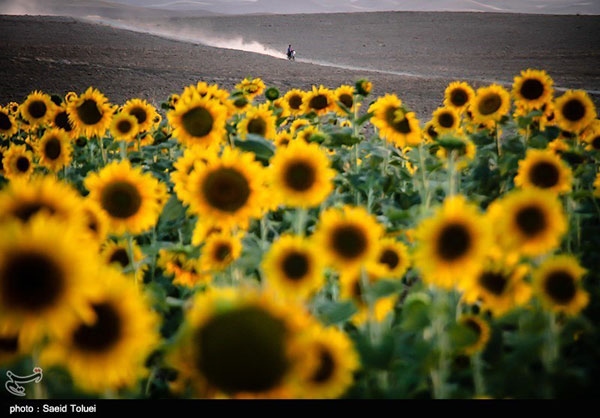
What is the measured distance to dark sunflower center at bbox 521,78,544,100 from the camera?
147 inches

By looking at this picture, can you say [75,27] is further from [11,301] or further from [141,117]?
[11,301]

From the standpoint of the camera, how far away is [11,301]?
37.6 inches

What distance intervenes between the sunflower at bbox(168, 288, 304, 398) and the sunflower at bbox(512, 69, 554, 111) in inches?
142

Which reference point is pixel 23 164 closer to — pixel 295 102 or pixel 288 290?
pixel 295 102

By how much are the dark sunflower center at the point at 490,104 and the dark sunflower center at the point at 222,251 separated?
8.56 ft

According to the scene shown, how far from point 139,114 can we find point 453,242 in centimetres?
343

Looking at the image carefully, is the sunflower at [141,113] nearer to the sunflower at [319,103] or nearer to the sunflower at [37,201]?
the sunflower at [319,103]

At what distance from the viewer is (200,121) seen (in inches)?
95.3

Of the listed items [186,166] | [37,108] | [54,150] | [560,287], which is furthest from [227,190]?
[37,108]

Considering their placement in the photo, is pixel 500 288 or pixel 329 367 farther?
pixel 500 288

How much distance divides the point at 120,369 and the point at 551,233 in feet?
4.40

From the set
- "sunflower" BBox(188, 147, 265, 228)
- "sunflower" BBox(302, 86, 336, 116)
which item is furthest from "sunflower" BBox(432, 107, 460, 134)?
"sunflower" BBox(188, 147, 265, 228)

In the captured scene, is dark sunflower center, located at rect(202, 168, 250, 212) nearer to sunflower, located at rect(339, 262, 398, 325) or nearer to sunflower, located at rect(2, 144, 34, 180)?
sunflower, located at rect(339, 262, 398, 325)

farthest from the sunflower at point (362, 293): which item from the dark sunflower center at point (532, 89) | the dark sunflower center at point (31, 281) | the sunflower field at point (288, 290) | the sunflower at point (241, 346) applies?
the dark sunflower center at point (532, 89)
